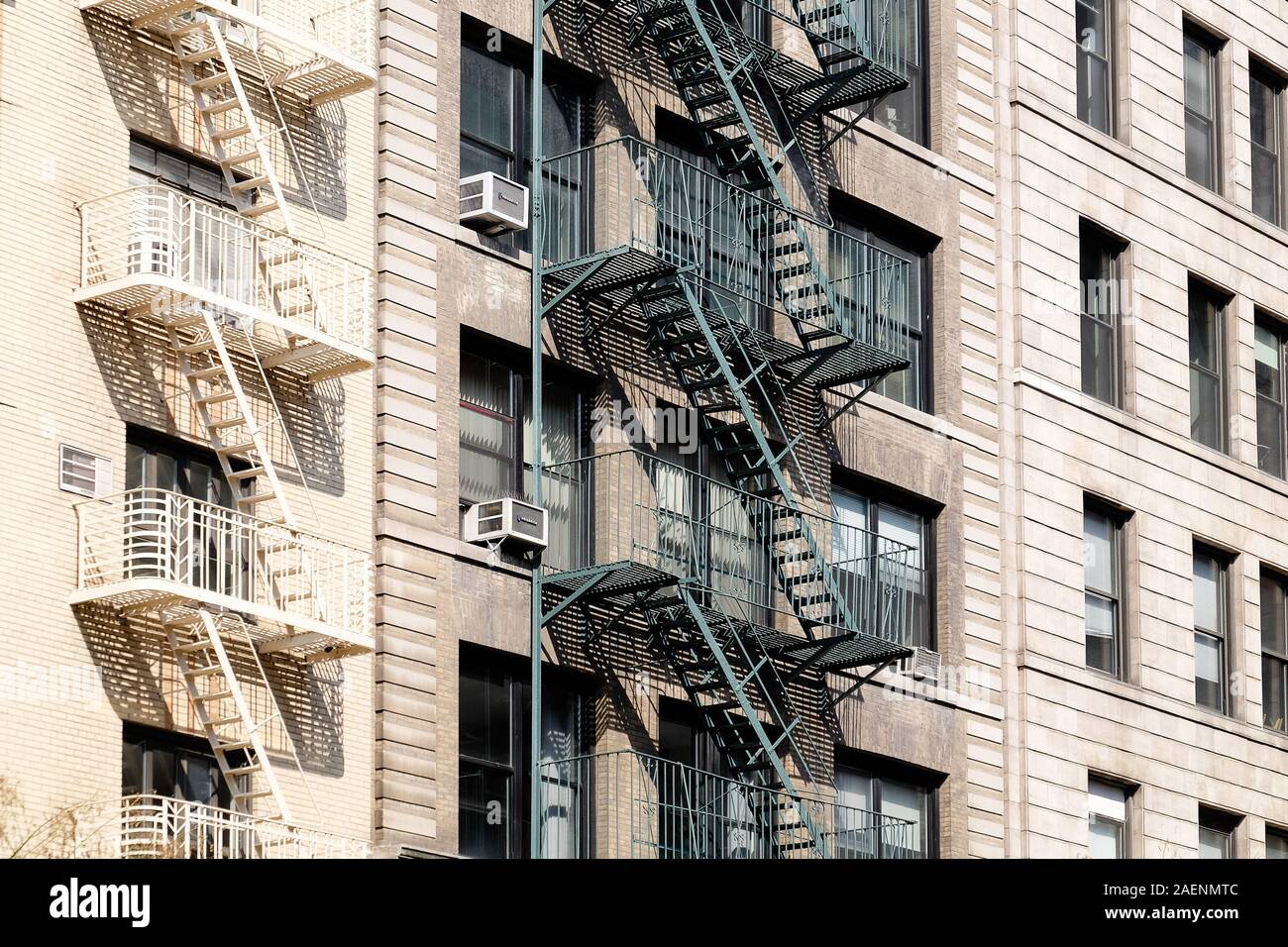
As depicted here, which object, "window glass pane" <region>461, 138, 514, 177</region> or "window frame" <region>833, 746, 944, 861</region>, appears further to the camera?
"window frame" <region>833, 746, 944, 861</region>

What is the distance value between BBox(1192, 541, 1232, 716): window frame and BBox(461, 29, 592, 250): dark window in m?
13.4

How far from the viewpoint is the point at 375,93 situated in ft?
101

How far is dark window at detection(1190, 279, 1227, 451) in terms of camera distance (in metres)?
42.8

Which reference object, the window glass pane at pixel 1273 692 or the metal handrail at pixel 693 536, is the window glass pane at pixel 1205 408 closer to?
the window glass pane at pixel 1273 692

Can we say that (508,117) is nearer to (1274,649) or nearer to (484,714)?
(484,714)

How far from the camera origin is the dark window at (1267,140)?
4556cm

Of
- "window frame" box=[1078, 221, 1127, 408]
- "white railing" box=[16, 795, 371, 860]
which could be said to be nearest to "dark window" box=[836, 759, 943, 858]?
"window frame" box=[1078, 221, 1127, 408]

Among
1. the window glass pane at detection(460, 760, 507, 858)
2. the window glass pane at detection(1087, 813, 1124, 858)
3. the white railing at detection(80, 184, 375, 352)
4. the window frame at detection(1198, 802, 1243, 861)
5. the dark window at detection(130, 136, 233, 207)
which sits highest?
the dark window at detection(130, 136, 233, 207)

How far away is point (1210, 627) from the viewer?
41.8 meters

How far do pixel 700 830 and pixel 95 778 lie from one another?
27.7 feet

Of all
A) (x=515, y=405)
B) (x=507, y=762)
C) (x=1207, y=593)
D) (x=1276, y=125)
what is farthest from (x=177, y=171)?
(x=1276, y=125)

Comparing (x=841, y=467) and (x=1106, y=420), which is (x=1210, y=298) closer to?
(x=1106, y=420)

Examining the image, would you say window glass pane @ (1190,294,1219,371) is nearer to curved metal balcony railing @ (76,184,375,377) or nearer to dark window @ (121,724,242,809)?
curved metal balcony railing @ (76,184,375,377)

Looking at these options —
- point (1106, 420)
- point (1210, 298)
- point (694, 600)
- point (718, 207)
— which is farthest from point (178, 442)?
point (1210, 298)
